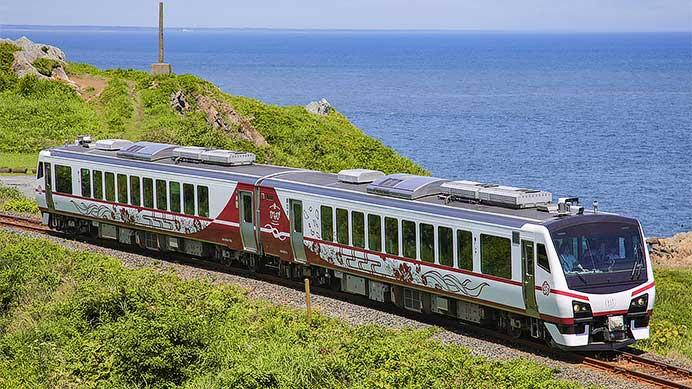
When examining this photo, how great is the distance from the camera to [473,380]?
1647cm

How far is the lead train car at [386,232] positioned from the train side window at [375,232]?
0.03 m

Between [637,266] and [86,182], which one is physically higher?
[86,182]

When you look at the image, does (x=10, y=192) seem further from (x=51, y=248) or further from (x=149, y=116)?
(x=149, y=116)

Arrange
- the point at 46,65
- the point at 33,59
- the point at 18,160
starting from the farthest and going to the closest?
the point at 33,59, the point at 46,65, the point at 18,160

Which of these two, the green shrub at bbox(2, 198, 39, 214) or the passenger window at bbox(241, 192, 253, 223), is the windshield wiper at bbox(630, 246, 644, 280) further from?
the green shrub at bbox(2, 198, 39, 214)

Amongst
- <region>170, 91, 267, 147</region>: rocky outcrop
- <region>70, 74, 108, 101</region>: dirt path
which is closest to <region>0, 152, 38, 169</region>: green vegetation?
<region>170, 91, 267, 147</region>: rocky outcrop

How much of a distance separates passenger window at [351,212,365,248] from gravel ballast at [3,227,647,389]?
133 cm

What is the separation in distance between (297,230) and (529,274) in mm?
6956

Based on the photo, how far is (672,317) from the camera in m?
26.0

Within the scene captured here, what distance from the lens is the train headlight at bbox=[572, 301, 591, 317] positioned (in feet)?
60.3

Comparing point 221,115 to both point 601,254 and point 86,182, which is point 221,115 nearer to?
point 86,182

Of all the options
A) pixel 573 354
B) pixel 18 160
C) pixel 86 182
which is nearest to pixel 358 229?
pixel 573 354

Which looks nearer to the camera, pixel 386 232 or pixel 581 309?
pixel 581 309

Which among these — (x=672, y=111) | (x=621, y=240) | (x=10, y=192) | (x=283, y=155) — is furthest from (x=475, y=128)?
(x=621, y=240)
